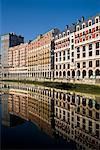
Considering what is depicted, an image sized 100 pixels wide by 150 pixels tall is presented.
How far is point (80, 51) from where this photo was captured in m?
90.1

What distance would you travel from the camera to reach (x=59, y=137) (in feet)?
61.9

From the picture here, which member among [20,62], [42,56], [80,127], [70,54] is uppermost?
[42,56]

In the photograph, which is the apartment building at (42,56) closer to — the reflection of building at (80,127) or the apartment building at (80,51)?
the apartment building at (80,51)

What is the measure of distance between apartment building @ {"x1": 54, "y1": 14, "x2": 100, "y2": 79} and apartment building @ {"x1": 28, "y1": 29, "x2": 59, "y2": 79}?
→ 8.32m

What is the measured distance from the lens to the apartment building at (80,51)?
263ft

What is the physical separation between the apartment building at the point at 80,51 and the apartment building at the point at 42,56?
8.32 metres

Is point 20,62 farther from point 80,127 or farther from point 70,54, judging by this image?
point 80,127

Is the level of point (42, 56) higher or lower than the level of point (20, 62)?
higher

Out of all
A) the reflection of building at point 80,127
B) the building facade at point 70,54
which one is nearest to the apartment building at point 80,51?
the building facade at point 70,54

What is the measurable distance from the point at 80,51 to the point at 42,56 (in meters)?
48.7

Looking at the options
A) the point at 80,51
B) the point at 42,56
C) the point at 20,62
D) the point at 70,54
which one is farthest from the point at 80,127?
the point at 20,62

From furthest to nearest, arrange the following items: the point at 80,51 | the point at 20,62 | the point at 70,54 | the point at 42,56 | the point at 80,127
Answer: the point at 20,62
the point at 42,56
the point at 70,54
the point at 80,51
the point at 80,127

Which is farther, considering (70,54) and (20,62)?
(20,62)

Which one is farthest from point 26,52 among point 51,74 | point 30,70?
point 51,74
